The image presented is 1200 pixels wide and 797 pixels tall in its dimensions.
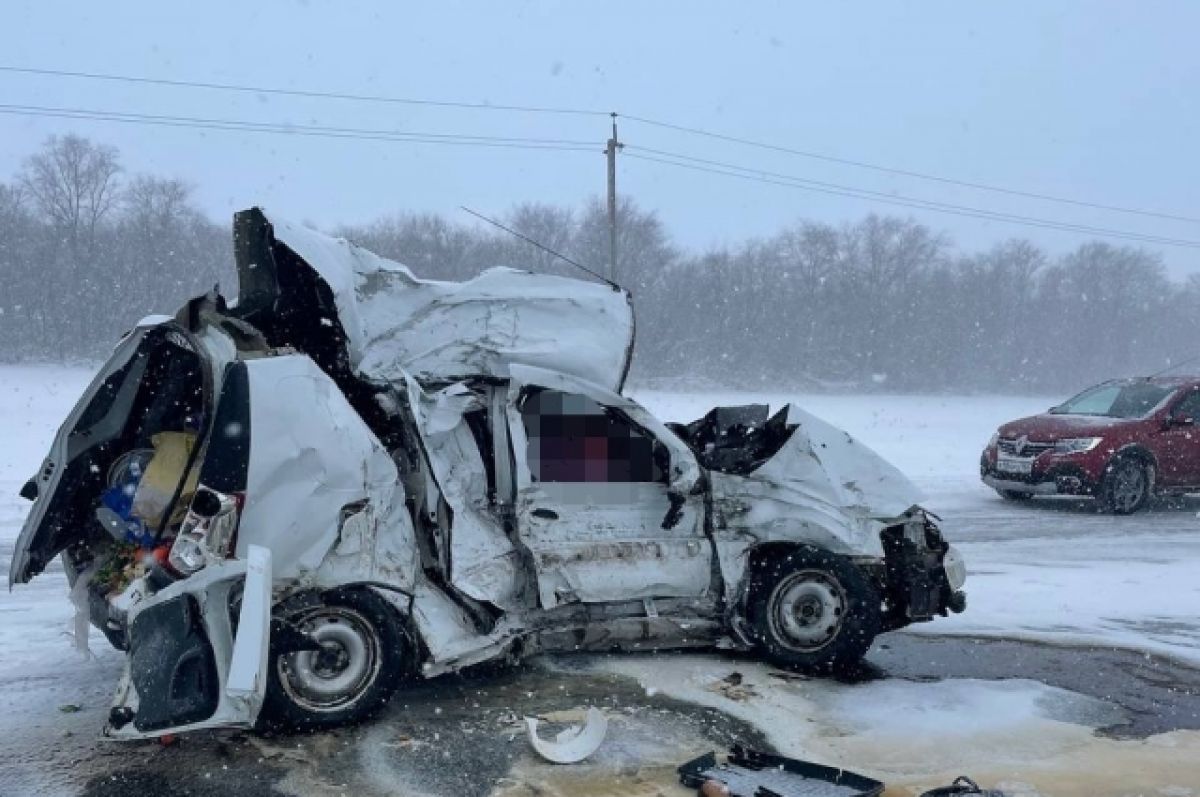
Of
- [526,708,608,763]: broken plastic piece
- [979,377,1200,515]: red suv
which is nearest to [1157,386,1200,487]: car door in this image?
[979,377,1200,515]: red suv

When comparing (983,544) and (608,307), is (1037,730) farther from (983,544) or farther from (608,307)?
(983,544)

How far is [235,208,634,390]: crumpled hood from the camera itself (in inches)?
215

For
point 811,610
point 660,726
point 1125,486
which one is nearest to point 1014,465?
point 1125,486

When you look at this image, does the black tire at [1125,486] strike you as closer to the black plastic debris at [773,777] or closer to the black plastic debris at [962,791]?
the black plastic debris at [962,791]

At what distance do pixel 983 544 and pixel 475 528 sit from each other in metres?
6.76

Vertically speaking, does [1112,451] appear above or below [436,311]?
below

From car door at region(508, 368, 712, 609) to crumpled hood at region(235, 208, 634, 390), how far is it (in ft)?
0.86

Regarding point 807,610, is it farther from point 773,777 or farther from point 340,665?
point 340,665

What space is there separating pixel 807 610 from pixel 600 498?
1.37 m

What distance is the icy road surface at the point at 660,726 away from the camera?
4.27 meters

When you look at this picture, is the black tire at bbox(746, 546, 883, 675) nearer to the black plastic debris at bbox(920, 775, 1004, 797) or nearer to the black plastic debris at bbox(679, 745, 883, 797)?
the black plastic debris at bbox(679, 745, 883, 797)

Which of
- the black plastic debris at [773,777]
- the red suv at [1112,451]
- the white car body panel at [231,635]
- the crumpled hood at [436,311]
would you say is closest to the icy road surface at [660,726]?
the black plastic debris at [773,777]

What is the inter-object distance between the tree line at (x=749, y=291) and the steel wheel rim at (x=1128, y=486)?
3332cm

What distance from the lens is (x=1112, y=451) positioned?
12281mm
